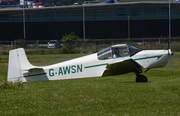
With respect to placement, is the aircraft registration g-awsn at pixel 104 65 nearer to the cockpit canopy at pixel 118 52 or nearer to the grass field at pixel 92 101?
the cockpit canopy at pixel 118 52

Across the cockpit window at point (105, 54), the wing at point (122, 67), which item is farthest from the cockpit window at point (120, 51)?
the wing at point (122, 67)

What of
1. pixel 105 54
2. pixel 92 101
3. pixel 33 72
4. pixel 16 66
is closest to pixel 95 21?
pixel 105 54

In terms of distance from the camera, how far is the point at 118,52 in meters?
20.3

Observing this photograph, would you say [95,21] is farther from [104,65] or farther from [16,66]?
[16,66]

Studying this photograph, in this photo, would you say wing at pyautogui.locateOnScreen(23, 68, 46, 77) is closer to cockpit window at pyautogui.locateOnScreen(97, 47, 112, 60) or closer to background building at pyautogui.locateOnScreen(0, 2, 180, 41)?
cockpit window at pyautogui.locateOnScreen(97, 47, 112, 60)

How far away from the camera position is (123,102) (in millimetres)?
13492

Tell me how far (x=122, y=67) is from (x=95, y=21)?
57.1 meters

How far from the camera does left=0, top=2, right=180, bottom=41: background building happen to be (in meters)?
74.8

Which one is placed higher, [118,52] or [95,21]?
[118,52]

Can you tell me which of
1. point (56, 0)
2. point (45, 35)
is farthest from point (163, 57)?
point (56, 0)

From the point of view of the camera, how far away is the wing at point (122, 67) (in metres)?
19.9

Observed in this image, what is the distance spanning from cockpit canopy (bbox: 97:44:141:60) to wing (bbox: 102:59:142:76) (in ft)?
1.24

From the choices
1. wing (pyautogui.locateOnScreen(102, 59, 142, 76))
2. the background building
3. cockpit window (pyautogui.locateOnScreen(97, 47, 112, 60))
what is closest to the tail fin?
cockpit window (pyautogui.locateOnScreen(97, 47, 112, 60))

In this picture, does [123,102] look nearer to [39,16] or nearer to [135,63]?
[135,63]
